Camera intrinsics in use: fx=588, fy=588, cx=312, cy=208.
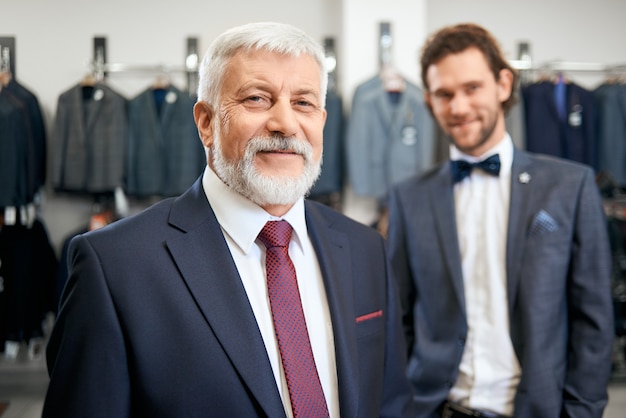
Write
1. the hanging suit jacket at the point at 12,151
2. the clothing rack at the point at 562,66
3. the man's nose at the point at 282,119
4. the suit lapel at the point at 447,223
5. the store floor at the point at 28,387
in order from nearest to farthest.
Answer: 1. the man's nose at the point at 282,119
2. the suit lapel at the point at 447,223
3. the store floor at the point at 28,387
4. the hanging suit jacket at the point at 12,151
5. the clothing rack at the point at 562,66

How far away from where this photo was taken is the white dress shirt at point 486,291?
5.49ft

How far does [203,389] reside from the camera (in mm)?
1028

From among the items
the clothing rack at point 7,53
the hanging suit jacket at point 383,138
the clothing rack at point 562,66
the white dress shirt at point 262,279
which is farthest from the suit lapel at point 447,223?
the clothing rack at point 7,53

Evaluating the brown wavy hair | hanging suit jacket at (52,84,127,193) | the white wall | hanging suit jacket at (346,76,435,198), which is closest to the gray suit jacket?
the brown wavy hair

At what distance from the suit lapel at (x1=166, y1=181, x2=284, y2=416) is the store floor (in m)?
3.19

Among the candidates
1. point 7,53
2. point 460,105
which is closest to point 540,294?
point 460,105

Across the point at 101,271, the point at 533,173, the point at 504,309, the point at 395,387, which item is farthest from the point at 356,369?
the point at 533,173

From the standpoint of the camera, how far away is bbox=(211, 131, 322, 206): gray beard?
1136mm

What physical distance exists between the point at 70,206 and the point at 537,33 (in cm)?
406

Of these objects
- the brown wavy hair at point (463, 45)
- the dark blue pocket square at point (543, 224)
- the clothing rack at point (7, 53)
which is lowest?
the dark blue pocket square at point (543, 224)

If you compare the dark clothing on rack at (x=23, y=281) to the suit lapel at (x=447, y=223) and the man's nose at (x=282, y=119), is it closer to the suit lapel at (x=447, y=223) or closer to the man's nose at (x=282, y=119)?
the suit lapel at (x=447, y=223)

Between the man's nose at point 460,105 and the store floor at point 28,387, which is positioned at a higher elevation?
the man's nose at point 460,105

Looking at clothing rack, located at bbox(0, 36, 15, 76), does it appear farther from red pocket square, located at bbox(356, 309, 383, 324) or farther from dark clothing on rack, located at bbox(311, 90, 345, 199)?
red pocket square, located at bbox(356, 309, 383, 324)

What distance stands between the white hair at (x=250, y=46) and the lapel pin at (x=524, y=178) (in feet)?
2.68
